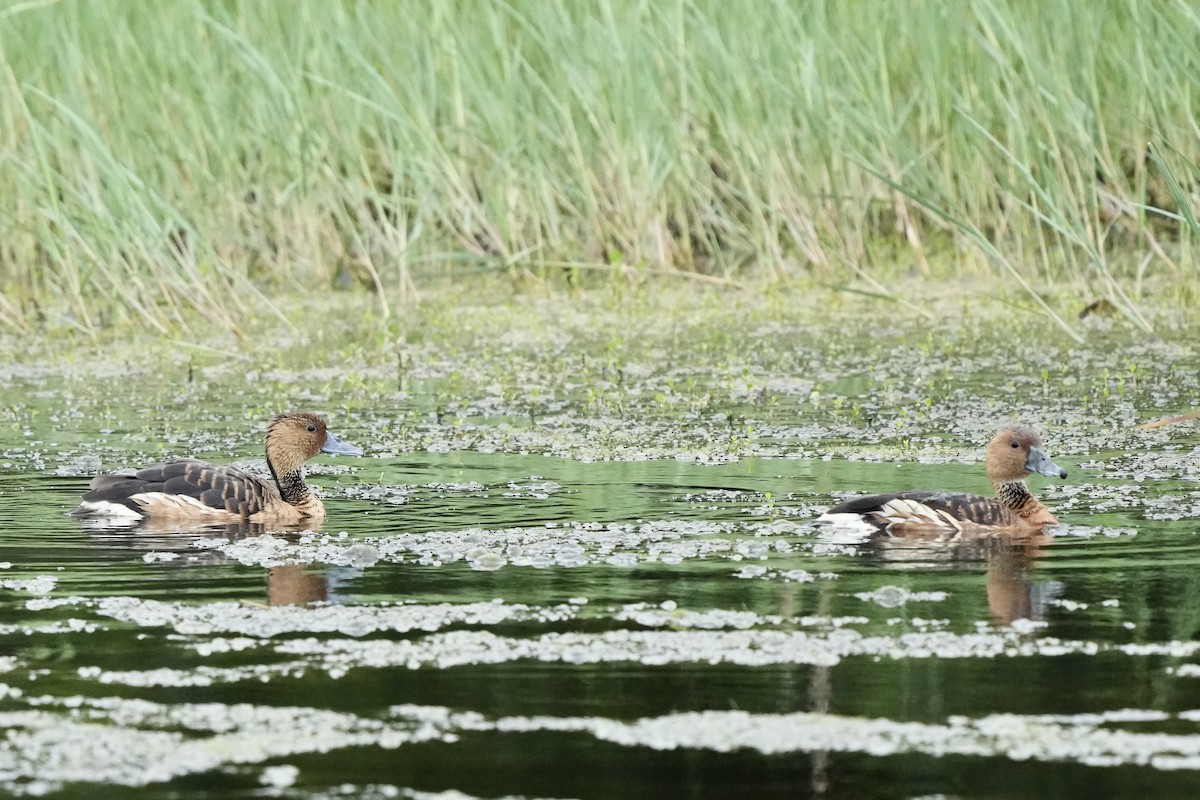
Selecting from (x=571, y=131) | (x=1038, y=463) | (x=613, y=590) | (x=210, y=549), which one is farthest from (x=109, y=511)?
(x=571, y=131)

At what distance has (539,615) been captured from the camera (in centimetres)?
661

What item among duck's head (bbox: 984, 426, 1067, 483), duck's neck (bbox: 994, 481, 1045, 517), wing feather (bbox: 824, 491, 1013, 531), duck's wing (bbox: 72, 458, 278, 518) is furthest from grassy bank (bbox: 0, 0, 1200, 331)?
wing feather (bbox: 824, 491, 1013, 531)

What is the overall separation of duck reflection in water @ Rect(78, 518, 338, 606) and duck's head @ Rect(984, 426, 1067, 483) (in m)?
3.06

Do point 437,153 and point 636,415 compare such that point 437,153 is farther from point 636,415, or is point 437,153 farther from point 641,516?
point 641,516

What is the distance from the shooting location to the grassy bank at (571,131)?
14438 mm

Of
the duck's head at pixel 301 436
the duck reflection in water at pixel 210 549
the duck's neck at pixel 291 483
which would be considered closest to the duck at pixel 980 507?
the duck reflection in water at pixel 210 549

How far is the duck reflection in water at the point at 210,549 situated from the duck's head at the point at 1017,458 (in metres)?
3.06

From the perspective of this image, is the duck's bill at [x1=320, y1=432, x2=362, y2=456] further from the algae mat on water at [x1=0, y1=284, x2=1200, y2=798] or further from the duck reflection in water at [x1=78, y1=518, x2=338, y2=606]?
the duck reflection in water at [x1=78, y1=518, x2=338, y2=606]

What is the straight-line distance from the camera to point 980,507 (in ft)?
28.0

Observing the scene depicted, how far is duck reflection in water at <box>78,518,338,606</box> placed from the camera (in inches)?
280

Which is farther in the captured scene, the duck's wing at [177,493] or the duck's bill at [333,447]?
the duck's bill at [333,447]

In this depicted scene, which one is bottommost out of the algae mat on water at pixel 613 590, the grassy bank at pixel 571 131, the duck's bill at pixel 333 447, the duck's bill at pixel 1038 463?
the algae mat on water at pixel 613 590

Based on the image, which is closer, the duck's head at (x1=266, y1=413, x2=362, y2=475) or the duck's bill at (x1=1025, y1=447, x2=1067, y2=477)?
the duck's bill at (x1=1025, y1=447, x2=1067, y2=477)

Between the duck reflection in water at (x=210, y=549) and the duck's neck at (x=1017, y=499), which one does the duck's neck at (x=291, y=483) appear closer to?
the duck reflection in water at (x=210, y=549)
